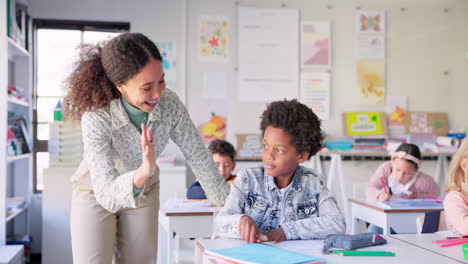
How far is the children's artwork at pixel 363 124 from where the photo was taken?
5172mm

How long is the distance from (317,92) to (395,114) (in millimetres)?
867

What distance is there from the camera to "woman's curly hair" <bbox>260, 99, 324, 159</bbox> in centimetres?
178

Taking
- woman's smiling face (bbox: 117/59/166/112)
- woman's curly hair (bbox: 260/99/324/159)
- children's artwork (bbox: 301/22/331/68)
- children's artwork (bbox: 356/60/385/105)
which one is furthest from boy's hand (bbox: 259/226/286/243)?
children's artwork (bbox: 356/60/385/105)

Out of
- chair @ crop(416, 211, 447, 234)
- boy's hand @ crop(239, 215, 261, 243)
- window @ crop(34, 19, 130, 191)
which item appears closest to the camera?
boy's hand @ crop(239, 215, 261, 243)

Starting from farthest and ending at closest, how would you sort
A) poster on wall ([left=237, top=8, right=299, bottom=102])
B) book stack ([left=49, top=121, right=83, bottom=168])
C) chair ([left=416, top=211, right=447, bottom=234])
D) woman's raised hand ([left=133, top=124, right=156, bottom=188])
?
poster on wall ([left=237, top=8, right=299, bottom=102]) < book stack ([left=49, top=121, right=83, bottom=168]) < chair ([left=416, top=211, right=447, bottom=234]) < woman's raised hand ([left=133, top=124, right=156, bottom=188])

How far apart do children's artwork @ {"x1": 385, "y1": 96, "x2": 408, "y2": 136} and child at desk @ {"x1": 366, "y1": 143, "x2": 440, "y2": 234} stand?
A: 1.72 meters

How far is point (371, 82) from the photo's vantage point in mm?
5250

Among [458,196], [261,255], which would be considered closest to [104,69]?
[261,255]

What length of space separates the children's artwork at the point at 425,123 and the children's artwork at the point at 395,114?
0.06 meters

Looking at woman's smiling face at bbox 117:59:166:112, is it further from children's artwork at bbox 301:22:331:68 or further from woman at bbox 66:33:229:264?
children's artwork at bbox 301:22:331:68

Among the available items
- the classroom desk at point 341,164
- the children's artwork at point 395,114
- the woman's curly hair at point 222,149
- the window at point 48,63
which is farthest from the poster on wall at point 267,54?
the woman's curly hair at point 222,149

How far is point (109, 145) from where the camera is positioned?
1.59 meters

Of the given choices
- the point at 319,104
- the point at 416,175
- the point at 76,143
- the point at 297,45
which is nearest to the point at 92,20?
the point at 76,143

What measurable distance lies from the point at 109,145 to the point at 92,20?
3.54 meters
